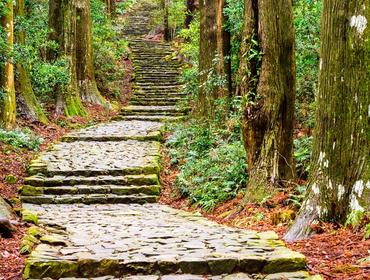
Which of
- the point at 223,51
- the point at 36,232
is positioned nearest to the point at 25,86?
the point at 223,51

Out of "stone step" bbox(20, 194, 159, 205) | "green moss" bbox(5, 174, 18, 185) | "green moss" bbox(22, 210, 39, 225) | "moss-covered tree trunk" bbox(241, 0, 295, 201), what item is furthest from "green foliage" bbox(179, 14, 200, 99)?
"green moss" bbox(22, 210, 39, 225)

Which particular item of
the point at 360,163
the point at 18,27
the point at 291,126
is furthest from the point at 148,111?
the point at 360,163

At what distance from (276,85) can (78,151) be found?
6.84 m

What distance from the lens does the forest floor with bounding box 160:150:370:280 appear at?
173 inches

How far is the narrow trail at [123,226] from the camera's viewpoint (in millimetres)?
4652

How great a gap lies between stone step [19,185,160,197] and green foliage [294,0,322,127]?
3.92 m

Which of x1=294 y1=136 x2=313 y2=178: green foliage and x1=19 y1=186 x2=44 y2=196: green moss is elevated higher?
x1=294 y1=136 x2=313 y2=178: green foliage

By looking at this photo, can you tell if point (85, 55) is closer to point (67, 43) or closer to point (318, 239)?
point (67, 43)

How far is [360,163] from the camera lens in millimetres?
5250

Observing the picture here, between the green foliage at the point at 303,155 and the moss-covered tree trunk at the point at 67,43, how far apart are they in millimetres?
9584

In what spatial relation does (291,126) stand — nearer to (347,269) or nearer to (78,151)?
(347,269)

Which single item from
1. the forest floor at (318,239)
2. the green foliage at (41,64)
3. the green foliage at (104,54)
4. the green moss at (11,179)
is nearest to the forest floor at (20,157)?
the green moss at (11,179)

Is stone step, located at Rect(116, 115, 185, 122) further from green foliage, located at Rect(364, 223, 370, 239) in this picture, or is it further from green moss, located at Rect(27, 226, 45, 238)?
green foliage, located at Rect(364, 223, 370, 239)

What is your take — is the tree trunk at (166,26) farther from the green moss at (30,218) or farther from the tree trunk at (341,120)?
the tree trunk at (341,120)
